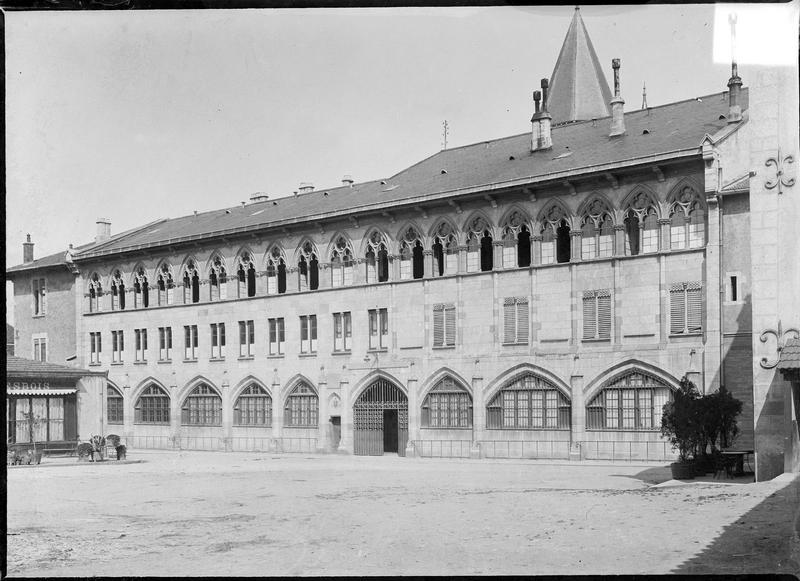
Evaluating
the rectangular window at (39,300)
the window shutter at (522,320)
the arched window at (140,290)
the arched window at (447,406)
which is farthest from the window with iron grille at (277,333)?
the window shutter at (522,320)

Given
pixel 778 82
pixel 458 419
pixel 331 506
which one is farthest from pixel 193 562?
pixel 458 419

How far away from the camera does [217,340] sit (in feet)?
126

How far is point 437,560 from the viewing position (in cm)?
1684

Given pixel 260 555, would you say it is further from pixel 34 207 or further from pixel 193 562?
pixel 34 207

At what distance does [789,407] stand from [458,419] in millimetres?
17407

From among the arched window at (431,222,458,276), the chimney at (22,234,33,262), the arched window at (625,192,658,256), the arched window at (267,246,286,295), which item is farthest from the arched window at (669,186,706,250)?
the chimney at (22,234,33,262)

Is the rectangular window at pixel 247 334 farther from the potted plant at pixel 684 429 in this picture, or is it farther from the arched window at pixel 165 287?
the potted plant at pixel 684 429

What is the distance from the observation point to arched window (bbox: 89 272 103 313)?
37438 millimetres

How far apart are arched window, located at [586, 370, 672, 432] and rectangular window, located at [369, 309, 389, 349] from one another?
8.35 meters

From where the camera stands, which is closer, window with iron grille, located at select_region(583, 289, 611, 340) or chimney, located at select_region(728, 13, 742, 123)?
chimney, located at select_region(728, 13, 742, 123)

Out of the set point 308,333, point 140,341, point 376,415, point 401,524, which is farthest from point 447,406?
point 401,524

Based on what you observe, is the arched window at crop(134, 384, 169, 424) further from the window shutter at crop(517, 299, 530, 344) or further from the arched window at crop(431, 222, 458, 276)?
the window shutter at crop(517, 299, 530, 344)

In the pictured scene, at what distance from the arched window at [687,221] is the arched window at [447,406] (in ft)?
33.3

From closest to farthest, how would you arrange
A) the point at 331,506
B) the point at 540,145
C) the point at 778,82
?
the point at 778,82 < the point at 331,506 < the point at 540,145
